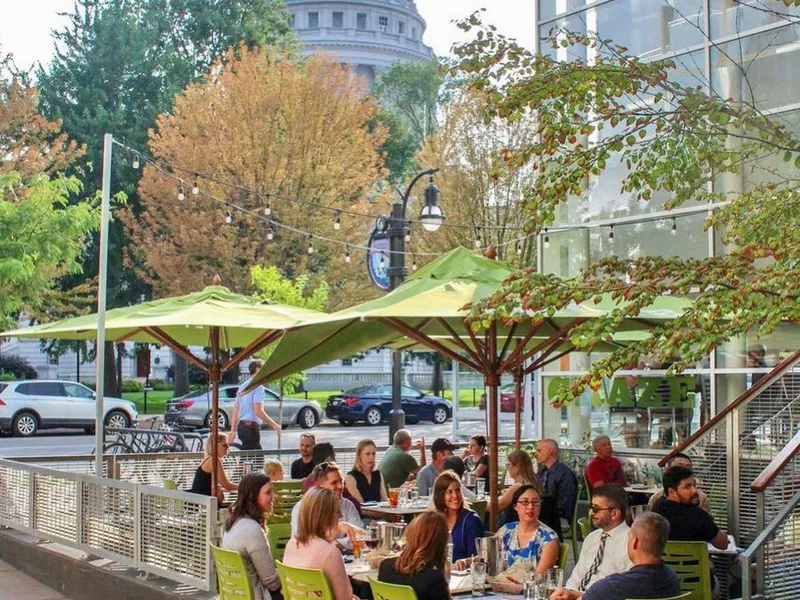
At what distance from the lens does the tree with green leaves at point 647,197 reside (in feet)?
19.2

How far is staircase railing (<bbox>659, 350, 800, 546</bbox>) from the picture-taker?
34.4ft

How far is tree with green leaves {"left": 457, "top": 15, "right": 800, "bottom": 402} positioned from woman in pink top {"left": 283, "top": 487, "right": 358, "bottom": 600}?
4.94 ft

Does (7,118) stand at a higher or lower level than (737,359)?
higher

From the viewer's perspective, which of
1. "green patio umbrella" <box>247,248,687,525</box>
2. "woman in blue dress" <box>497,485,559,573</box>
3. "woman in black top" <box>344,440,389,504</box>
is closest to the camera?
"woman in blue dress" <box>497,485,559,573</box>

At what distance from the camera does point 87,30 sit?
4406 cm

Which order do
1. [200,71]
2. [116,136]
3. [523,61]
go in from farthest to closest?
[200,71] → [116,136] → [523,61]

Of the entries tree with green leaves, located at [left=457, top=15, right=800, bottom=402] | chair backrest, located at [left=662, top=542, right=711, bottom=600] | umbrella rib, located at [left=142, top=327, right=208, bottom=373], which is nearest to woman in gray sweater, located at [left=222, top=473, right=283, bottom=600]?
tree with green leaves, located at [left=457, top=15, right=800, bottom=402]

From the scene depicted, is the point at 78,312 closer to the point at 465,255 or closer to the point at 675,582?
the point at 465,255

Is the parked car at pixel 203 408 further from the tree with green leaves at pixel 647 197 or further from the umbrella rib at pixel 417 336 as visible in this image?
the tree with green leaves at pixel 647 197

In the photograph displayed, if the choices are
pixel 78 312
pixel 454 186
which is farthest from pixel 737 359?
pixel 78 312

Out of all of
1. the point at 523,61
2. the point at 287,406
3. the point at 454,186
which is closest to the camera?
the point at 523,61

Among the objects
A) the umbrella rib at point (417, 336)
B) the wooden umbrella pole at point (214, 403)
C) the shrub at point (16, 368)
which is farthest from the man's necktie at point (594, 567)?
the shrub at point (16, 368)

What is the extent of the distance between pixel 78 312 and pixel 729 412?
30301 millimetres

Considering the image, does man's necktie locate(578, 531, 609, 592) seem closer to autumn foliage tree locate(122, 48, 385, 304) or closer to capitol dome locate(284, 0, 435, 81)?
autumn foliage tree locate(122, 48, 385, 304)
